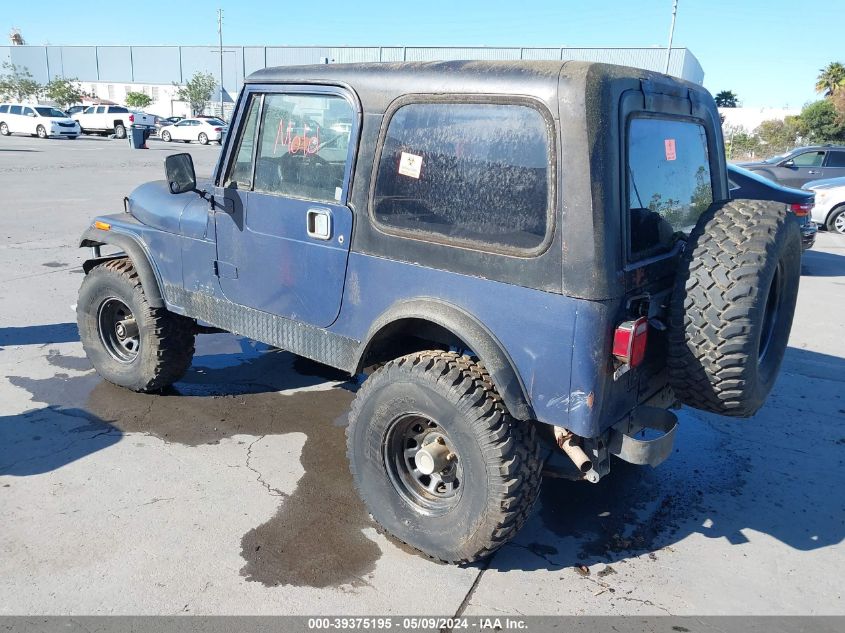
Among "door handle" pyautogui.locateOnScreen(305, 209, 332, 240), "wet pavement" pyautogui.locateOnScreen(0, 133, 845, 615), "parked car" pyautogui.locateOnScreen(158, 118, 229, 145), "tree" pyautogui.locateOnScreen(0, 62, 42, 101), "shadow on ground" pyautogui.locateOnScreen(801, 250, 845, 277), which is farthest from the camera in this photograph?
"tree" pyautogui.locateOnScreen(0, 62, 42, 101)

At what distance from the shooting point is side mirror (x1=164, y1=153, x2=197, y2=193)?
3.74 m

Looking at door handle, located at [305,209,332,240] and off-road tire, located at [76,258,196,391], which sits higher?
door handle, located at [305,209,332,240]

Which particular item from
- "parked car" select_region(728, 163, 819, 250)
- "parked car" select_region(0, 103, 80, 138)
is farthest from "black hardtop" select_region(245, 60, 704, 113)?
"parked car" select_region(0, 103, 80, 138)

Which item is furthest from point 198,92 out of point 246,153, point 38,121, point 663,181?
point 663,181

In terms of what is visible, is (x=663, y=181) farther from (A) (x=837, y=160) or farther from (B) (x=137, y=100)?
(B) (x=137, y=100)

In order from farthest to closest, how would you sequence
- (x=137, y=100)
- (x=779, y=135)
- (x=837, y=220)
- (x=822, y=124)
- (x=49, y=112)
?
(x=137, y=100) → (x=779, y=135) → (x=822, y=124) → (x=49, y=112) → (x=837, y=220)

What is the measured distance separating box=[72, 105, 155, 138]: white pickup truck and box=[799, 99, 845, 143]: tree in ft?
131

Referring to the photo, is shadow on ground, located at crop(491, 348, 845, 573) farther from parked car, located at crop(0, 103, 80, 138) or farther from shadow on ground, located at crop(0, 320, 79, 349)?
parked car, located at crop(0, 103, 80, 138)

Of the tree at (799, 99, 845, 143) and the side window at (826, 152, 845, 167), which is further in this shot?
the tree at (799, 99, 845, 143)

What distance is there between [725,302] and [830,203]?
41.1ft

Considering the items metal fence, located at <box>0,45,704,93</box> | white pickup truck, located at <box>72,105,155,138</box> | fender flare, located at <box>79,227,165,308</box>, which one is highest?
metal fence, located at <box>0,45,704,93</box>

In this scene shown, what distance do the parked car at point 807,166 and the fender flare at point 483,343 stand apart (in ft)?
44.7

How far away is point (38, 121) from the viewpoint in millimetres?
32406
